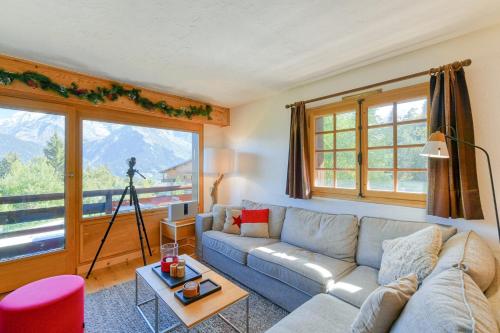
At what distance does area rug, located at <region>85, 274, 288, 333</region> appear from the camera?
1.87m

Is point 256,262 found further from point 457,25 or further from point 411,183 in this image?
point 457,25

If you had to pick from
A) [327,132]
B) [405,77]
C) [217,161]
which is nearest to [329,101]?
[327,132]

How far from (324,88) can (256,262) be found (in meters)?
2.17

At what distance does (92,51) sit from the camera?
2195mm

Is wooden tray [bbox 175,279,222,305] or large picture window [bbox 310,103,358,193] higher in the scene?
large picture window [bbox 310,103,358,193]

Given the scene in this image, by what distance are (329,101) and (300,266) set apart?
75.4 inches

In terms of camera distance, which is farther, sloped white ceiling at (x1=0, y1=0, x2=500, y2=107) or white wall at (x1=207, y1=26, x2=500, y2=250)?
white wall at (x1=207, y1=26, x2=500, y2=250)

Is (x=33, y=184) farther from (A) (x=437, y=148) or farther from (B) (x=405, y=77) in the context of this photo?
(B) (x=405, y=77)

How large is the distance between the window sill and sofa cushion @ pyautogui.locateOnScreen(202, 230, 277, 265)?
828 mm

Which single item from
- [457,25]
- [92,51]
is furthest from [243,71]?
[457,25]

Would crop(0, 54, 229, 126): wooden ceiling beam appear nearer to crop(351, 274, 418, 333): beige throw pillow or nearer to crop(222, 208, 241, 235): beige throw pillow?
crop(222, 208, 241, 235): beige throw pillow

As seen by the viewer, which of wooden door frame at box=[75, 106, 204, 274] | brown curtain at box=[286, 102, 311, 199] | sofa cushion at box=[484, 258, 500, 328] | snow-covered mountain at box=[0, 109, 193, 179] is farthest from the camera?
brown curtain at box=[286, 102, 311, 199]

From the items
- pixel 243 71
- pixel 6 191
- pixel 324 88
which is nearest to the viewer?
pixel 6 191

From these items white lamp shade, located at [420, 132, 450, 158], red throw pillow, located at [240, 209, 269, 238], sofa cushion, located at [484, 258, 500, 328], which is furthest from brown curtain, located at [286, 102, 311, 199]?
sofa cushion, located at [484, 258, 500, 328]
